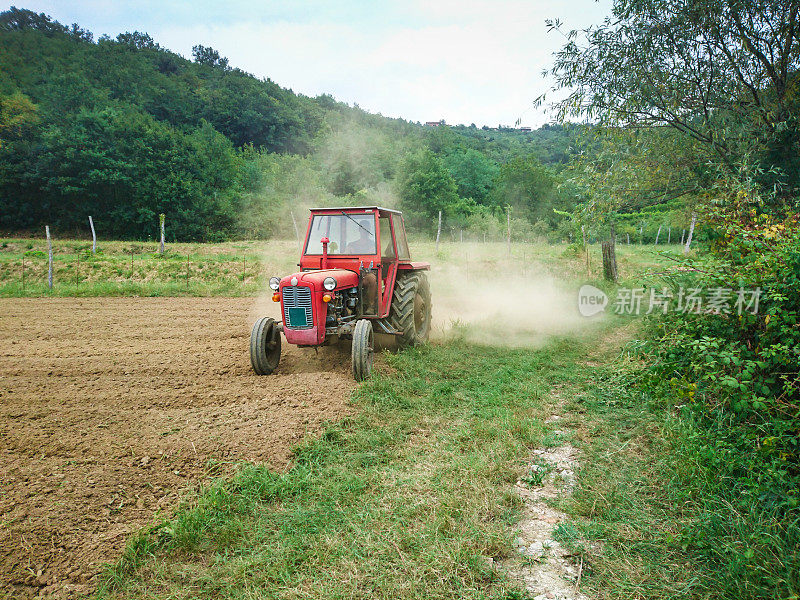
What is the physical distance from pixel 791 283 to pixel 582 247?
15.0m

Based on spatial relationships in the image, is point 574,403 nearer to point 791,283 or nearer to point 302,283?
point 791,283

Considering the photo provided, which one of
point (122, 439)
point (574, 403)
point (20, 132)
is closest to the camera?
point (122, 439)

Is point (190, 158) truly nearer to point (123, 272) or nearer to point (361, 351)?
point (123, 272)

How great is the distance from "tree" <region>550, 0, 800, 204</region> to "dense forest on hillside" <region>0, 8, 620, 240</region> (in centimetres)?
1642

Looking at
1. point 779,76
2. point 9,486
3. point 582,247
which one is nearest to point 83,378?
point 9,486

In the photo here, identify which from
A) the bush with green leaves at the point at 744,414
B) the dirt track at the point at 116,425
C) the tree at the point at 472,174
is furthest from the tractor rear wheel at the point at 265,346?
the tree at the point at 472,174

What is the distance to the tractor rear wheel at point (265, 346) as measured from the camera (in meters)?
5.63

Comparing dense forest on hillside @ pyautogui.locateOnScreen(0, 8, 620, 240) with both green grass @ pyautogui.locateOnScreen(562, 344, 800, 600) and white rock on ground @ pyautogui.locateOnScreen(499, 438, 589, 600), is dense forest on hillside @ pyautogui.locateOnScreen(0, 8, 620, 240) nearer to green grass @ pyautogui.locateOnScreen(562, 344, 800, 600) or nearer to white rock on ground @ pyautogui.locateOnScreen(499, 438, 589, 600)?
green grass @ pyautogui.locateOnScreen(562, 344, 800, 600)

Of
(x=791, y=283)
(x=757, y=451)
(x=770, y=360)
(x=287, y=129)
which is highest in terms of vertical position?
(x=287, y=129)

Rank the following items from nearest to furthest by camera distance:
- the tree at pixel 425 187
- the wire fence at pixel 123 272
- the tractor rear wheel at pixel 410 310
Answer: the tractor rear wheel at pixel 410 310 → the wire fence at pixel 123 272 → the tree at pixel 425 187

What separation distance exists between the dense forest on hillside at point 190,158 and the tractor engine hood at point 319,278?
65.7ft

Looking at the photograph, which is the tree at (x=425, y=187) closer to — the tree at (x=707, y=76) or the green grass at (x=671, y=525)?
the tree at (x=707, y=76)

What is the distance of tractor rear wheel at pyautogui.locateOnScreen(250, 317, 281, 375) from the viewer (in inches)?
222

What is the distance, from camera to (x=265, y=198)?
1337 inches
